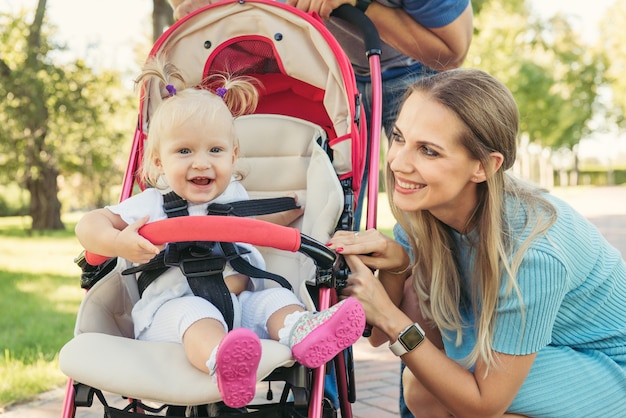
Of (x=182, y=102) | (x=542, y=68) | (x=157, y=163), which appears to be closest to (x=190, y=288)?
(x=157, y=163)

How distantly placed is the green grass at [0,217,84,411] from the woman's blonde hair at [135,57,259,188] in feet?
5.30

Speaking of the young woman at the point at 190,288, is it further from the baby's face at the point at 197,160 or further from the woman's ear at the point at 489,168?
the woman's ear at the point at 489,168

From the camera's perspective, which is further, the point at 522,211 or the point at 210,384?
the point at 522,211

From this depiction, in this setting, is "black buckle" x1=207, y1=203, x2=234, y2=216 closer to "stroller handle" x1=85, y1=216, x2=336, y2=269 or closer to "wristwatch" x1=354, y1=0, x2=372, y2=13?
"stroller handle" x1=85, y1=216, x2=336, y2=269

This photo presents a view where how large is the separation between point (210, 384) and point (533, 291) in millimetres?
997

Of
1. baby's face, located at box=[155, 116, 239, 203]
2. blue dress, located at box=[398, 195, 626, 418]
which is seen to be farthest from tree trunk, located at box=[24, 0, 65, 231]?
blue dress, located at box=[398, 195, 626, 418]

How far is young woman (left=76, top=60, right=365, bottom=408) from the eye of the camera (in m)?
1.82

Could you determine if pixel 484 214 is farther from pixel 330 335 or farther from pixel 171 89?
pixel 171 89

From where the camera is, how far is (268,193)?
9.33 ft

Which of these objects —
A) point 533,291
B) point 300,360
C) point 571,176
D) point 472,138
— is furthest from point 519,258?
point 571,176

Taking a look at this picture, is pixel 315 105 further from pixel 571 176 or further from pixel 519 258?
pixel 571 176

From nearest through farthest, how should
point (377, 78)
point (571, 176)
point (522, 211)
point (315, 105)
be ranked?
point (522, 211) < point (377, 78) < point (315, 105) < point (571, 176)

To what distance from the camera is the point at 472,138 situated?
6.88 feet

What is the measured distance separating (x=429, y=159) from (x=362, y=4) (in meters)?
0.91
